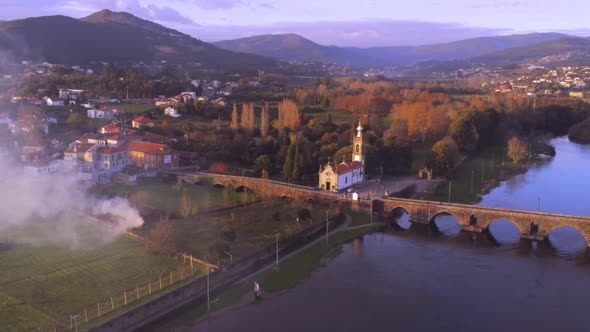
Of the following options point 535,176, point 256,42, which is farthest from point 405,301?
point 256,42

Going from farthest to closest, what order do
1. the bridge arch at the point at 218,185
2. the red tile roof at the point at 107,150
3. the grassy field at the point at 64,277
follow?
the red tile roof at the point at 107,150 < the bridge arch at the point at 218,185 < the grassy field at the point at 64,277

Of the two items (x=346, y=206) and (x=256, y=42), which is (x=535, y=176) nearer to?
(x=346, y=206)

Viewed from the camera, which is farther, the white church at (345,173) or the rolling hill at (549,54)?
the rolling hill at (549,54)

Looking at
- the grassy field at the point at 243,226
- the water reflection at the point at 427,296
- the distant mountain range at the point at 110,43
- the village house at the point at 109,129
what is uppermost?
the distant mountain range at the point at 110,43

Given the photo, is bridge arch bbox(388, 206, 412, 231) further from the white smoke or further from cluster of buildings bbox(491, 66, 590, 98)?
cluster of buildings bbox(491, 66, 590, 98)

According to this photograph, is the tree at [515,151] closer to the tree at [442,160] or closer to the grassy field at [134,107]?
the tree at [442,160]

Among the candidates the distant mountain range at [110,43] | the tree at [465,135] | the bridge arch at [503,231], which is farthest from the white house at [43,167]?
the tree at [465,135]

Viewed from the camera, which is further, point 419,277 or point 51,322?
point 419,277
